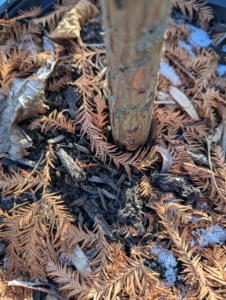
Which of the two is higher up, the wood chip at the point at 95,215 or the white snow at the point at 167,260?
the wood chip at the point at 95,215

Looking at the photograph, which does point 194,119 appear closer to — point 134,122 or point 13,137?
point 134,122

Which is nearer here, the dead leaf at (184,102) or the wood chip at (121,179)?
the wood chip at (121,179)

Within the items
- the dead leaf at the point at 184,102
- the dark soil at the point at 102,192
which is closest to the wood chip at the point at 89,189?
the dark soil at the point at 102,192

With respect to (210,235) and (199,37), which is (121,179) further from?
(199,37)

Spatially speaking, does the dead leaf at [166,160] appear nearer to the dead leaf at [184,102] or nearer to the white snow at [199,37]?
the dead leaf at [184,102]

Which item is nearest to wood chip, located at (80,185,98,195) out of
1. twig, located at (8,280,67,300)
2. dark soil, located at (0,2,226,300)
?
dark soil, located at (0,2,226,300)

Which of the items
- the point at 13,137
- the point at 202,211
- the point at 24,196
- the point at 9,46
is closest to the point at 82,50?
the point at 9,46
